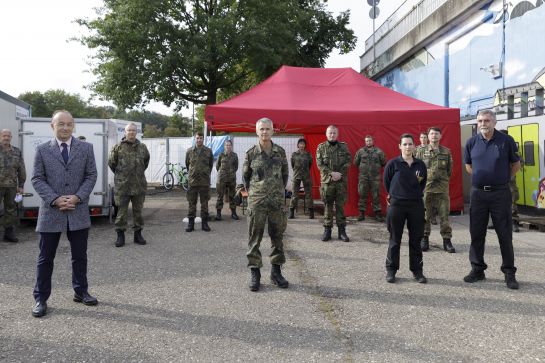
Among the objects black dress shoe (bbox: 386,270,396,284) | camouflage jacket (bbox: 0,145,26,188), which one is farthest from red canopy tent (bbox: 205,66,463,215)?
black dress shoe (bbox: 386,270,396,284)

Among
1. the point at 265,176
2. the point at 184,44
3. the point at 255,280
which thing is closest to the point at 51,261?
the point at 255,280

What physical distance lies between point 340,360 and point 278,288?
1.82 meters

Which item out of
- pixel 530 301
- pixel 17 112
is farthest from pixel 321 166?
pixel 17 112

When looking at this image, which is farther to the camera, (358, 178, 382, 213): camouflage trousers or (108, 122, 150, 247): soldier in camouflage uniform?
(358, 178, 382, 213): camouflage trousers

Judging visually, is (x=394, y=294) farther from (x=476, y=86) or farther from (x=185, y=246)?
(x=476, y=86)

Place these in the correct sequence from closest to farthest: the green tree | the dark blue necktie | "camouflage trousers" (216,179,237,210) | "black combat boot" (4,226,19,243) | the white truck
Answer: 1. the dark blue necktie
2. "black combat boot" (4,226,19,243)
3. the white truck
4. "camouflage trousers" (216,179,237,210)
5. the green tree

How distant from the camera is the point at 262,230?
16.5 ft

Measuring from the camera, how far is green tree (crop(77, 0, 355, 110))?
59.4 ft

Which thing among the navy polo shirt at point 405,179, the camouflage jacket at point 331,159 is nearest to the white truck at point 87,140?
the camouflage jacket at point 331,159

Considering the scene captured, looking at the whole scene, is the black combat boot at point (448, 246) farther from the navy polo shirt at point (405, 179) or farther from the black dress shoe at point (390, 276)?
the black dress shoe at point (390, 276)

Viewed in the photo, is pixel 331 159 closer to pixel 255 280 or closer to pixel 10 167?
pixel 255 280

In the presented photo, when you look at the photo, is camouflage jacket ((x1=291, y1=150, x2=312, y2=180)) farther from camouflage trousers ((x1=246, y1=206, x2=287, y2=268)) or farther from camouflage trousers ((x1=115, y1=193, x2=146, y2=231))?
camouflage trousers ((x1=246, y1=206, x2=287, y2=268))

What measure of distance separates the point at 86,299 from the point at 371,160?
7.06 metres

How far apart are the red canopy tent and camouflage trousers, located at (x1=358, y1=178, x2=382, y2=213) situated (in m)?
0.32
